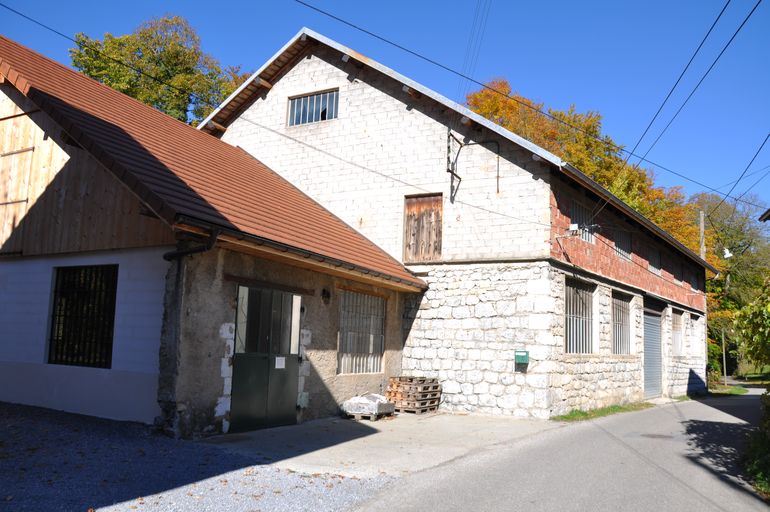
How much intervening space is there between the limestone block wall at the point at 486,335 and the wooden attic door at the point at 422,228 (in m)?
0.42

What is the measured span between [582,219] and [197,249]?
1099 centimetres

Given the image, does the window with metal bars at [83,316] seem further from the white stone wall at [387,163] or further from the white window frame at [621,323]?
the white window frame at [621,323]

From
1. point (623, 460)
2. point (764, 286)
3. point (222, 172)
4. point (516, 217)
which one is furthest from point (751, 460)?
point (222, 172)

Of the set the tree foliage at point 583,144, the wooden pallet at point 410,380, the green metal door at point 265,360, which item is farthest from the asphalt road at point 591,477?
the tree foliage at point 583,144

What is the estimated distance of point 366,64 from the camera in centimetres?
1670

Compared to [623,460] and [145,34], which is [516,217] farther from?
[145,34]

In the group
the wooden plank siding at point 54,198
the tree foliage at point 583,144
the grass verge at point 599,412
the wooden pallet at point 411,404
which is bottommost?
the grass verge at point 599,412

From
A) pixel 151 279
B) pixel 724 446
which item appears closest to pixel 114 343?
pixel 151 279

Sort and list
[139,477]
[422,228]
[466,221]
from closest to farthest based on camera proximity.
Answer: [139,477] → [466,221] → [422,228]

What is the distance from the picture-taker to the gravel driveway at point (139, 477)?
6.09m

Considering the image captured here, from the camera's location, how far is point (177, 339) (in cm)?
922

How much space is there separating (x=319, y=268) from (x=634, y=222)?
12.2 meters

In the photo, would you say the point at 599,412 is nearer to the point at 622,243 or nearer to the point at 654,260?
the point at 622,243

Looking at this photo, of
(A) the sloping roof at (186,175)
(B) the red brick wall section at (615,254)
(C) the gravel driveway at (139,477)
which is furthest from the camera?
(B) the red brick wall section at (615,254)
